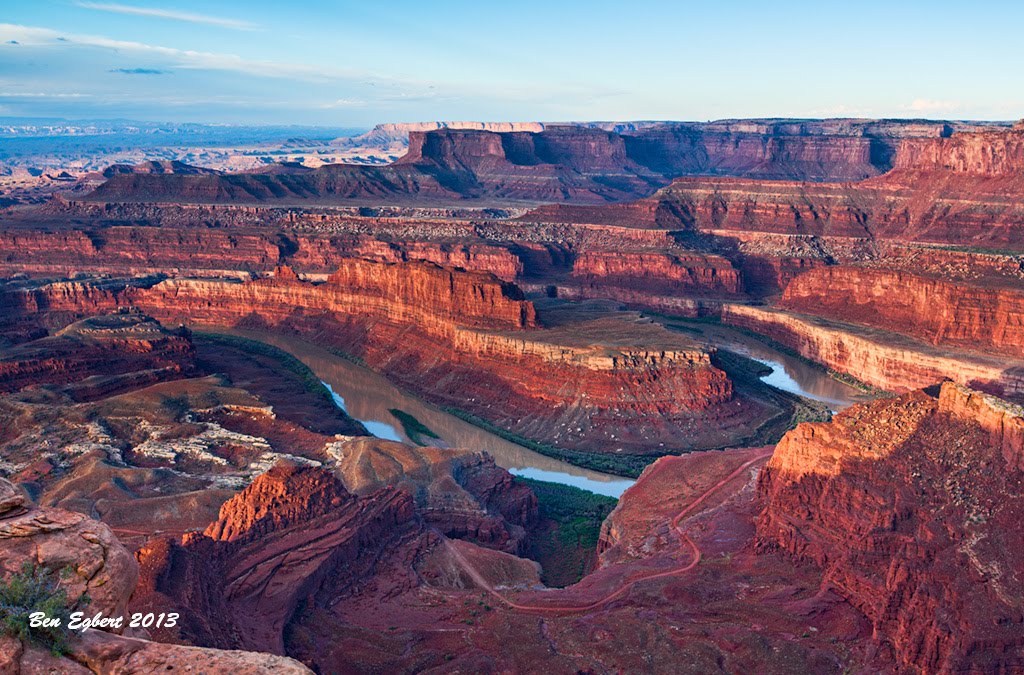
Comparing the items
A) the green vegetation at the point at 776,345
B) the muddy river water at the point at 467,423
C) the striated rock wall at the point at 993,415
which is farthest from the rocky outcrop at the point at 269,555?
the green vegetation at the point at 776,345

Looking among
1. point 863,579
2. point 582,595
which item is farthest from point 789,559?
point 582,595

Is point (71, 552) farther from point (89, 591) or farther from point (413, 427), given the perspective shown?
point (413, 427)

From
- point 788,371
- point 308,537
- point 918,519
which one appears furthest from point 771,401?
point 308,537

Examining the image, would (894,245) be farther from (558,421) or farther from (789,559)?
(789,559)

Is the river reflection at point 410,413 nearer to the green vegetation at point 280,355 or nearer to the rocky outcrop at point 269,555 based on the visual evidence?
the green vegetation at point 280,355

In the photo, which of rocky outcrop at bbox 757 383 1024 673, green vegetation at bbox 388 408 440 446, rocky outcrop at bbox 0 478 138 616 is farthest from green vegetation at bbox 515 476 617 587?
rocky outcrop at bbox 0 478 138 616

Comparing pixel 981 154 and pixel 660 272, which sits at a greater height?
pixel 981 154
